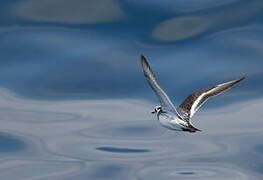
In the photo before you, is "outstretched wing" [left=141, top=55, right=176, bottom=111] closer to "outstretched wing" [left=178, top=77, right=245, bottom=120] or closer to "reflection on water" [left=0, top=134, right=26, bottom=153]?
"outstretched wing" [left=178, top=77, right=245, bottom=120]

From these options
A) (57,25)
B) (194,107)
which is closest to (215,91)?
(194,107)

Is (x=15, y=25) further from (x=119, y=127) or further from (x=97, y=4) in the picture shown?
(x=119, y=127)

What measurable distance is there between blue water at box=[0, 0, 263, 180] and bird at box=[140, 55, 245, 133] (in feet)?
5.59

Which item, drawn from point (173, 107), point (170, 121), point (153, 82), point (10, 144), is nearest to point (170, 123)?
point (170, 121)

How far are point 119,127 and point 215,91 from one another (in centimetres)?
Answer: 279

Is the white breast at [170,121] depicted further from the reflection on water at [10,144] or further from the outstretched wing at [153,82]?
the reflection on water at [10,144]

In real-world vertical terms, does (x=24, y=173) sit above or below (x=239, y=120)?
below

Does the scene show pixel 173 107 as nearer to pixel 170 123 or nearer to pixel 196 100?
pixel 170 123

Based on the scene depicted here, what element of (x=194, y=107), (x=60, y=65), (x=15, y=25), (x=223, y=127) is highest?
(x=15, y=25)

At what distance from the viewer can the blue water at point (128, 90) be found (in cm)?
1219

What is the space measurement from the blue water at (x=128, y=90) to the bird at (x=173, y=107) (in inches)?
67.1

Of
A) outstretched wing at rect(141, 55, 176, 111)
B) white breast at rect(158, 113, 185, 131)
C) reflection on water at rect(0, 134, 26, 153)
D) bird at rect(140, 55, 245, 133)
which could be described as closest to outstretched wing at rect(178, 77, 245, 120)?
bird at rect(140, 55, 245, 133)

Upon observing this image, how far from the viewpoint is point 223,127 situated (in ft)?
41.0

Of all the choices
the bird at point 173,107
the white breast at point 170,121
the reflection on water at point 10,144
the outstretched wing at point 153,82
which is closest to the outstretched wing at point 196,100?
the bird at point 173,107
